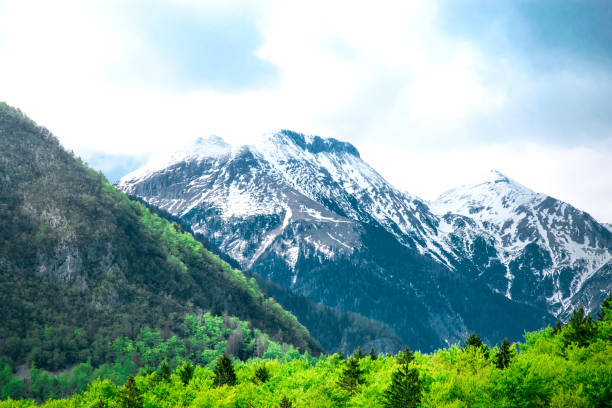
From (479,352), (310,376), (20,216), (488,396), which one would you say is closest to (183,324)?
(20,216)

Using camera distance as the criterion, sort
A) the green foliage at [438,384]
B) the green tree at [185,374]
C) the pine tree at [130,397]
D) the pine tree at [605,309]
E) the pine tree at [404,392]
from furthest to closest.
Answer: the green tree at [185,374], the pine tree at [605,309], the pine tree at [130,397], the pine tree at [404,392], the green foliage at [438,384]

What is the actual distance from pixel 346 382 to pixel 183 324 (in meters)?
136

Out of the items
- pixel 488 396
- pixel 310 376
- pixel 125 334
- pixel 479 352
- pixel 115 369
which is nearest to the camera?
pixel 488 396

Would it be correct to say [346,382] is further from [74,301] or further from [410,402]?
[74,301]

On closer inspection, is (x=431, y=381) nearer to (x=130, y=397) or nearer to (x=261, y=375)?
(x=261, y=375)

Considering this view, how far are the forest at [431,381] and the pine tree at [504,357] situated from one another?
0.41 feet

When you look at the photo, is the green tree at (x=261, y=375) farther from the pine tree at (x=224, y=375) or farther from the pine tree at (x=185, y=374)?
the pine tree at (x=185, y=374)

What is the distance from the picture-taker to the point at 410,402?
56.7m

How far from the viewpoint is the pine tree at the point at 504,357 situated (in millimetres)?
64312

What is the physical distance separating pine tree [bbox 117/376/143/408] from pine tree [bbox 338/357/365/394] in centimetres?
2699

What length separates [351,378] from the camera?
235 feet

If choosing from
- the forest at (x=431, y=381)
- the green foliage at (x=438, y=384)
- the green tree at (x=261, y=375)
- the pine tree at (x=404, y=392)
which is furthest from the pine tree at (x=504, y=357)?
the green tree at (x=261, y=375)

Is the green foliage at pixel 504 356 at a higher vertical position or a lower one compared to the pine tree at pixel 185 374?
higher

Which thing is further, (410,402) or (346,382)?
(346,382)
